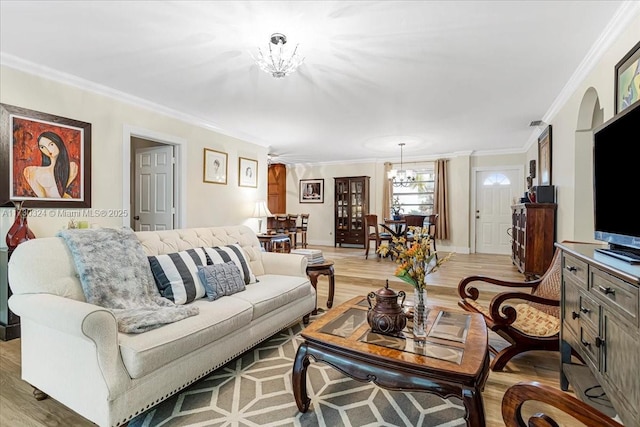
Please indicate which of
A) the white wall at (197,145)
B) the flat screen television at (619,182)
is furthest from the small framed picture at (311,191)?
the flat screen television at (619,182)

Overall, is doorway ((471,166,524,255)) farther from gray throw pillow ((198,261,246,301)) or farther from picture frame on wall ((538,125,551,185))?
gray throw pillow ((198,261,246,301))

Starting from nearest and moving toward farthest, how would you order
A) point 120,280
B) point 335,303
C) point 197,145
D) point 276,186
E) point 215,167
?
point 120,280 → point 335,303 → point 197,145 → point 215,167 → point 276,186

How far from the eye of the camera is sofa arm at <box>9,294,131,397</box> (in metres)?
1.43

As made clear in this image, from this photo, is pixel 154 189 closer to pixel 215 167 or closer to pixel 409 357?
pixel 215 167

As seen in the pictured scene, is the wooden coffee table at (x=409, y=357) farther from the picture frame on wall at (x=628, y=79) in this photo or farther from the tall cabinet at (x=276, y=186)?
the tall cabinet at (x=276, y=186)

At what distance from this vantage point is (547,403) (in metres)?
0.94

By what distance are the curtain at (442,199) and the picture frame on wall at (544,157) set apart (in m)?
2.36

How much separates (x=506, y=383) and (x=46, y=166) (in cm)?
442

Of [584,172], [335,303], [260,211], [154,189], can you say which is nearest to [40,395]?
[335,303]

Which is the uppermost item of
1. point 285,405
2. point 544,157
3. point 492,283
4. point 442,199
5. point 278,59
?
point 278,59

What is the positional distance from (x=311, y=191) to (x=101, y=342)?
8.07 meters

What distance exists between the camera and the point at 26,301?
5.52 ft

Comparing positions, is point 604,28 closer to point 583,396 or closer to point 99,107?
point 583,396

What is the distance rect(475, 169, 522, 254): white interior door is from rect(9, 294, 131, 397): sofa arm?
302 inches
